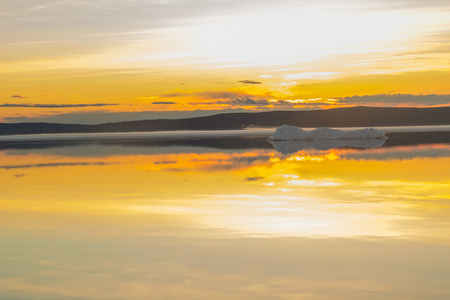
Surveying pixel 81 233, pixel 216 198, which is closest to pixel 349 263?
pixel 81 233

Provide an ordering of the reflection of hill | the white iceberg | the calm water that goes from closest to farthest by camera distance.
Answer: the calm water → the reflection of hill → the white iceberg

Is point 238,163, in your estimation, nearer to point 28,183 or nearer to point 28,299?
point 28,183

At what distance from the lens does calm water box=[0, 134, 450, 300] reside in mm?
5906

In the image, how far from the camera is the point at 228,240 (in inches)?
311

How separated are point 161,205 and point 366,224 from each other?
13.0 ft

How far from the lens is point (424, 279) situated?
237 inches

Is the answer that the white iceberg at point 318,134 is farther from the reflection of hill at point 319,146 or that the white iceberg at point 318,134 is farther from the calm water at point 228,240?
the calm water at point 228,240

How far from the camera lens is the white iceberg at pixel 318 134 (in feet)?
155

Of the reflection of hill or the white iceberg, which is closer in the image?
the reflection of hill

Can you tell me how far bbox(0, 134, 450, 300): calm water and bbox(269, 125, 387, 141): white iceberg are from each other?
32146 mm

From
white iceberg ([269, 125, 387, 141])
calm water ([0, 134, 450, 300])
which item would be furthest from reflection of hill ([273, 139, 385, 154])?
calm water ([0, 134, 450, 300])

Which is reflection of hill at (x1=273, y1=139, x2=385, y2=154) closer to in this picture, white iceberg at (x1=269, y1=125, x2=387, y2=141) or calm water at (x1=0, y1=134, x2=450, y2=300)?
white iceberg at (x1=269, y1=125, x2=387, y2=141)

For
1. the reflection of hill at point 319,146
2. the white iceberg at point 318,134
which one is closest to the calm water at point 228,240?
the reflection of hill at point 319,146

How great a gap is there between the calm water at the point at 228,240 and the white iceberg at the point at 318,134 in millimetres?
32146
